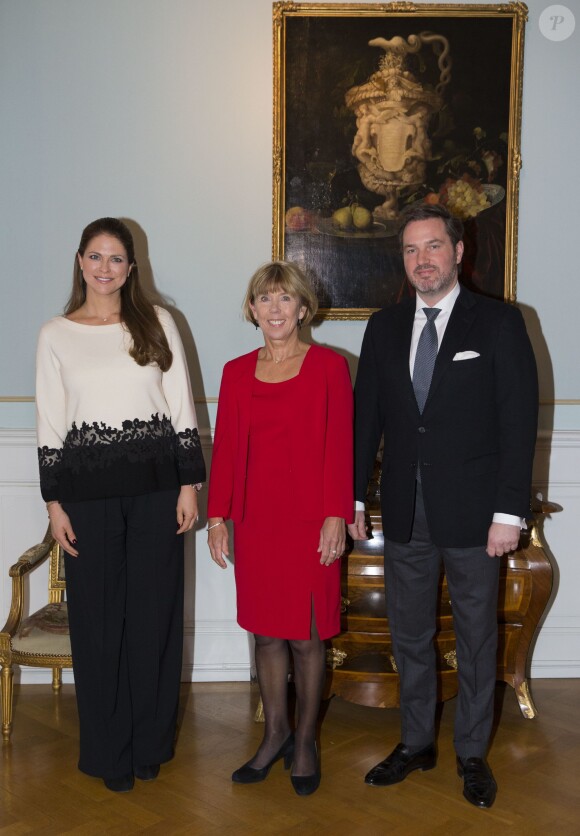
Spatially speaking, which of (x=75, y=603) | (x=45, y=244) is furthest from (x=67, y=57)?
(x=75, y=603)

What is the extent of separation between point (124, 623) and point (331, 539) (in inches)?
31.2

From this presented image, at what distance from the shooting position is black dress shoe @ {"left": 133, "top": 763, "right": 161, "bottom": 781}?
3.03 meters

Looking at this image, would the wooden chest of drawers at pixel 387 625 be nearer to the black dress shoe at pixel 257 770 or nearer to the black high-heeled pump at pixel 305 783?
the black dress shoe at pixel 257 770

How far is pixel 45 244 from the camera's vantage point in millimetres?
3920

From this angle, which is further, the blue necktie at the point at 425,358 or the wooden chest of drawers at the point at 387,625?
the wooden chest of drawers at the point at 387,625

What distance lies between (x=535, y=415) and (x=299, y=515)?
0.80m

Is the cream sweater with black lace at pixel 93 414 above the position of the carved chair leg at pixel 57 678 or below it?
above

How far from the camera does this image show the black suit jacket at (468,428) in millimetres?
2707

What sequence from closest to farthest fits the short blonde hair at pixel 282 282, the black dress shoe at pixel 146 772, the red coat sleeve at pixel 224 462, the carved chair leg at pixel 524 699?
the short blonde hair at pixel 282 282
the red coat sleeve at pixel 224 462
the black dress shoe at pixel 146 772
the carved chair leg at pixel 524 699

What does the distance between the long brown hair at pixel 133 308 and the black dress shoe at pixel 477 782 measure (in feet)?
5.47

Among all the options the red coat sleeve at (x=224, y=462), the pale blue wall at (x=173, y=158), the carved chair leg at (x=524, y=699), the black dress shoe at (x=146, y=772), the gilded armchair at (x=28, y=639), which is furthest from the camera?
the pale blue wall at (x=173, y=158)

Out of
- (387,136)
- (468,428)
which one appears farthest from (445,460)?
(387,136)

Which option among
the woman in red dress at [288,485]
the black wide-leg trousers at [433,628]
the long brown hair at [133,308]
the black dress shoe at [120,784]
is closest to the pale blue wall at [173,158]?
the long brown hair at [133,308]

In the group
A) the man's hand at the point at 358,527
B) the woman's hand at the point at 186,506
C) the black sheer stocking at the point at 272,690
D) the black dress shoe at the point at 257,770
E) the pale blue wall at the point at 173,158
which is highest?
the pale blue wall at the point at 173,158
